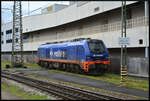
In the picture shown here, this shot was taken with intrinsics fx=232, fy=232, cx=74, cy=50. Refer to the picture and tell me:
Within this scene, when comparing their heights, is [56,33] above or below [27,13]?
below

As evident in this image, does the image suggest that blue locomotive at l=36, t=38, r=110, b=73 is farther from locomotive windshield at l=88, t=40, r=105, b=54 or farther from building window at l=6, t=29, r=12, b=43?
building window at l=6, t=29, r=12, b=43

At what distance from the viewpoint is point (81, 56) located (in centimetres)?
2197

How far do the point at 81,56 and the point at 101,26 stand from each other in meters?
9.47

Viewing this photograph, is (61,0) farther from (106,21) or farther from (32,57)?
(106,21)

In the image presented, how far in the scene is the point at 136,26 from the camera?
2356cm

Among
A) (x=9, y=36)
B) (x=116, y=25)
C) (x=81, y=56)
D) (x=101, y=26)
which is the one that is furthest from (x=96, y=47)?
(x=9, y=36)

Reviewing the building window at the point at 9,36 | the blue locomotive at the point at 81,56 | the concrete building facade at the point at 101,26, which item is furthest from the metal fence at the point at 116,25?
the building window at the point at 9,36

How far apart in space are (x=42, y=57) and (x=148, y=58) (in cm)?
1687

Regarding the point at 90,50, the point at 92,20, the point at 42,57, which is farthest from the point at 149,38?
the point at 42,57

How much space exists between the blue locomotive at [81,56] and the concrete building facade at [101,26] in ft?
8.91

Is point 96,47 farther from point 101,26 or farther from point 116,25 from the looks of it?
point 101,26

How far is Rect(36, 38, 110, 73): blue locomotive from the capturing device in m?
21.2

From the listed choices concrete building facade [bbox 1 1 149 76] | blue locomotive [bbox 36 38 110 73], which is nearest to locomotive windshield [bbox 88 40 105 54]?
blue locomotive [bbox 36 38 110 73]

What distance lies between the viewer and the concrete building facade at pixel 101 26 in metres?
22.5
